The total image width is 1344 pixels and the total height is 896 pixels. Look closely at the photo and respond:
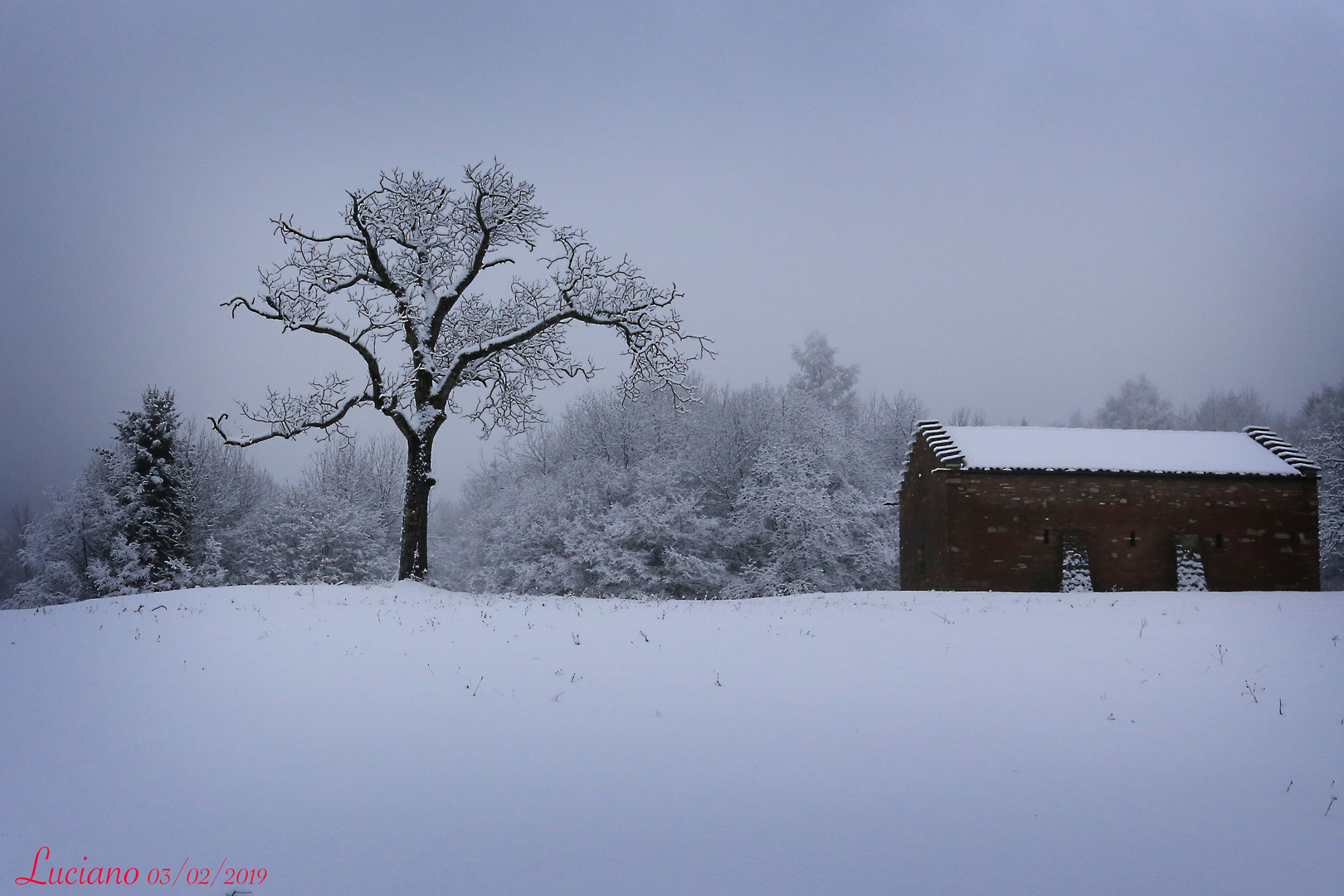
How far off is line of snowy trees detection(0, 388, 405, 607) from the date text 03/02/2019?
98.5 feet

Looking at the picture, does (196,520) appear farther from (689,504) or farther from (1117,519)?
(1117,519)

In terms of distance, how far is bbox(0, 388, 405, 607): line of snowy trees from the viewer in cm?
3319

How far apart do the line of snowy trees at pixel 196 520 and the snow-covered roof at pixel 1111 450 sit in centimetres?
2827

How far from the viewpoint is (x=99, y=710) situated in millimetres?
7172

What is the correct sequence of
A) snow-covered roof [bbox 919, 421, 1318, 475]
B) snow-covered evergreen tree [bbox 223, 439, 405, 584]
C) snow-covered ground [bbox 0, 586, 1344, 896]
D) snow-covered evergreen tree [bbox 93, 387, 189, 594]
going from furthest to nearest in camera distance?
snow-covered evergreen tree [bbox 223, 439, 405, 584] → snow-covered evergreen tree [bbox 93, 387, 189, 594] → snow-covered roof [bbox 919, 421, 1318, 475] → snow-covered ground [bbox 0, 586, 1344, 896]

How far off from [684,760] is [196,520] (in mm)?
37822

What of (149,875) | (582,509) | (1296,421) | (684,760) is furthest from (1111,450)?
(1296,421)

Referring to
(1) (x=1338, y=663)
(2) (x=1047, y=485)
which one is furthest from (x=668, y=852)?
(2) (x=1047, y=485)

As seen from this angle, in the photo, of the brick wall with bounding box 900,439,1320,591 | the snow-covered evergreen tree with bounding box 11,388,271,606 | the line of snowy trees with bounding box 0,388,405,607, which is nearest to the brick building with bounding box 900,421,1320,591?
the brick wall with bounding box 900,439,1320,591

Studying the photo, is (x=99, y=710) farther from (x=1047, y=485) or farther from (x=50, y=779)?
(x=1047, y=485)

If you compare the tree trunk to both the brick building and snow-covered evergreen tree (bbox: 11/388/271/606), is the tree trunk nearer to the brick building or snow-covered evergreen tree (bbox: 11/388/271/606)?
the brick building

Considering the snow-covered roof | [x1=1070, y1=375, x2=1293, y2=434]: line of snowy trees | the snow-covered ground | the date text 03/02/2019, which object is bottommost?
the date text 03/02/2019

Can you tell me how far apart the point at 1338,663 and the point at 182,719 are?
39.5 ft

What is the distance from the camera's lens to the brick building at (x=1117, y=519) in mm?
24656
